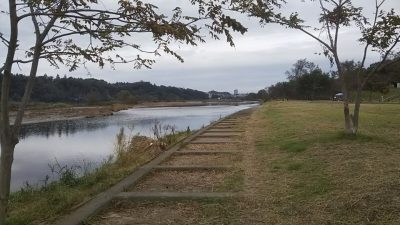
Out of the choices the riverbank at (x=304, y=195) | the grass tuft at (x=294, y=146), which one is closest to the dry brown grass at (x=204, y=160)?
the riverbank at (x=304, y=195)

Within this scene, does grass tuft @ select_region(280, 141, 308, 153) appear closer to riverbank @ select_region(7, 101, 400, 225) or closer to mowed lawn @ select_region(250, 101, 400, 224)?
mowed lawn @ select_region(250, 101, 400, 224)

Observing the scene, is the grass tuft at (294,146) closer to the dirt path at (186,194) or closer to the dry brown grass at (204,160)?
the dirt path at (186,194)

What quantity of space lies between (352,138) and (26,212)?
8.75m

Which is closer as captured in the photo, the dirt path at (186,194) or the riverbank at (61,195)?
the dirt path at (186,194)

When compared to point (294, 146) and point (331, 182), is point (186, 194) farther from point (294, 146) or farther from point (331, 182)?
point (294, 146)

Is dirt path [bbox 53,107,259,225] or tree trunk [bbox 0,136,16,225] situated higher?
tree trunk [bbox 0,136,16,225]

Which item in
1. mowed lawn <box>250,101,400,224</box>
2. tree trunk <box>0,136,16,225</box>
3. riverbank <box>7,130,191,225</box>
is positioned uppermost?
tree trunk <box>0,136,16,225</box>

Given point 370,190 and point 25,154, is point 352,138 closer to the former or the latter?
point 370,190

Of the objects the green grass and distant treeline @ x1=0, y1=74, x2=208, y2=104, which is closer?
the green grass

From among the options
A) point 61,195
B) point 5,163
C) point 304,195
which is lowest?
point 61,195

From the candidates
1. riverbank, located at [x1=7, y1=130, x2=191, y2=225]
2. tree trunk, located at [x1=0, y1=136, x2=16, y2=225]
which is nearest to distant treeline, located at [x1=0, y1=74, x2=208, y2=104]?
riverbank, located at [x1=7, y1=130, x2=191, y2=225]

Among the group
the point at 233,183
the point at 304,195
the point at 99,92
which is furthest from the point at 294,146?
the point at 99,92

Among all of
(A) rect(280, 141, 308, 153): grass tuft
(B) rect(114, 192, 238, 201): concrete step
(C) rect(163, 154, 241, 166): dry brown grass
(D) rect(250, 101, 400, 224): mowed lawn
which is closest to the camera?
(D) rect(250, 101, 400, 224): mowed lawn

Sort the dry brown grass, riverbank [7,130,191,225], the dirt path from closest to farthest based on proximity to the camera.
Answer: the dirt path, riverbank [7,130,191,225], the dry brown grass
